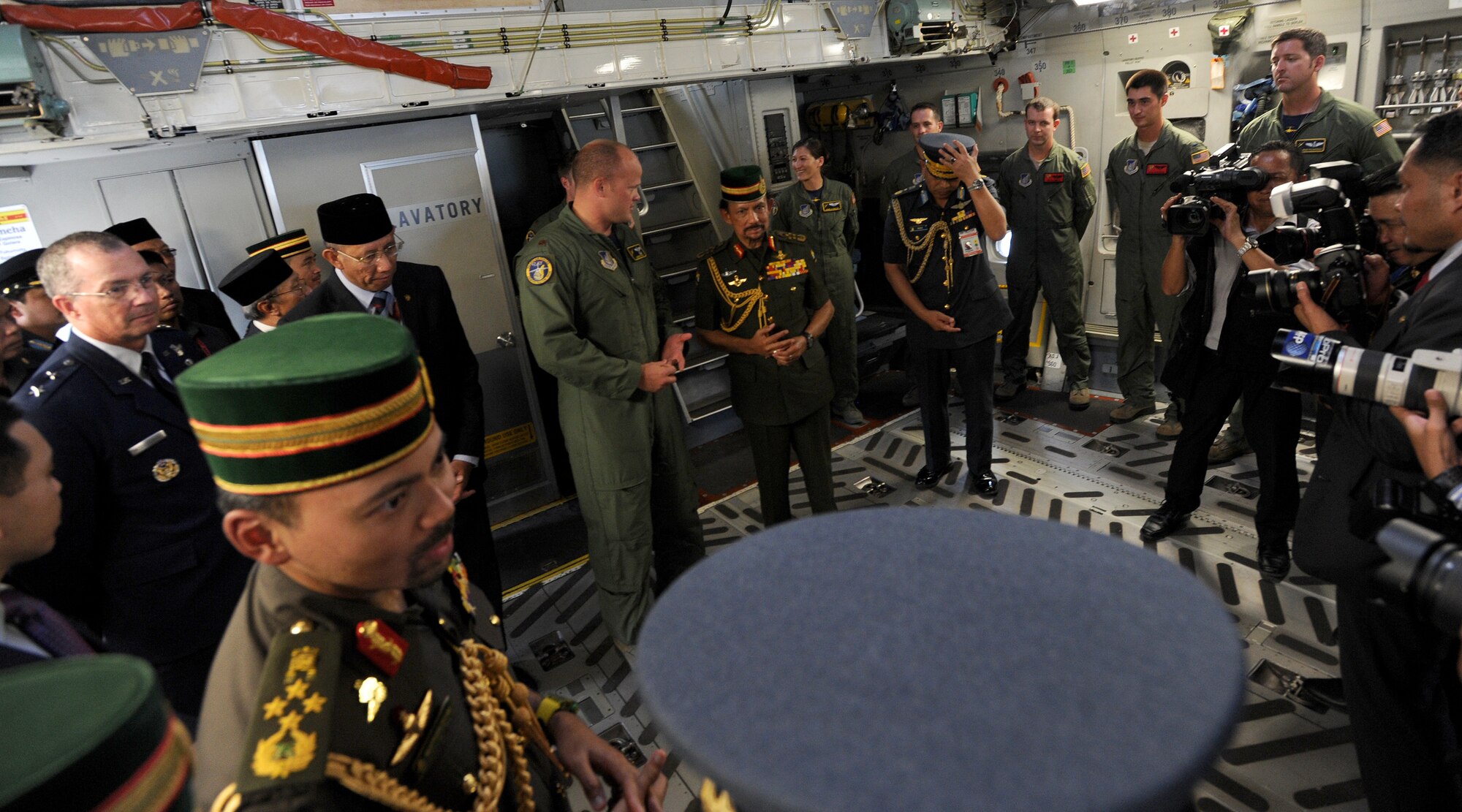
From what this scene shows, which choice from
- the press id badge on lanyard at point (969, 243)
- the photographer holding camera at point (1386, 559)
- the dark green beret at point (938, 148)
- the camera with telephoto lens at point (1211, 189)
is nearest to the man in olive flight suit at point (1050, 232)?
the press id badge on lanyard at point (969, 243)

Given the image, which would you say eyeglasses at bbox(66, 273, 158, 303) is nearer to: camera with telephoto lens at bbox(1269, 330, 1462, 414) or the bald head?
the bald head

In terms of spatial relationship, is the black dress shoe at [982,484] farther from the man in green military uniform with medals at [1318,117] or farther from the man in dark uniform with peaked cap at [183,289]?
the man in dark uniform with peaked cap at [183,289]

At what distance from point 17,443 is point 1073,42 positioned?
6.02 metres

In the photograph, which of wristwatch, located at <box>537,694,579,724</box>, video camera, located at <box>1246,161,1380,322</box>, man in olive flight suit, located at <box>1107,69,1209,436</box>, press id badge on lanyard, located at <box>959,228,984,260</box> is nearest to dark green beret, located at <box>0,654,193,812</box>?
wristwatch, located at <box>537,694,579,724</box>

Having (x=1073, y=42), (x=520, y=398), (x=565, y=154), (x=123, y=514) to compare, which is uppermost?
(x=1073, y=42)

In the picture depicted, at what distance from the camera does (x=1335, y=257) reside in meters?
2.40

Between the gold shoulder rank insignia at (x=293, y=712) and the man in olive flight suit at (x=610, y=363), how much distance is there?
2120 mm

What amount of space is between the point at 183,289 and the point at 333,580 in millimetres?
3161

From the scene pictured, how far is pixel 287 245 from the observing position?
11.4 ft

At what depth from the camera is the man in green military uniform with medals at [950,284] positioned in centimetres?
400

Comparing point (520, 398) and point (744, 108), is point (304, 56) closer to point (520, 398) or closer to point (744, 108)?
point (520, 398)

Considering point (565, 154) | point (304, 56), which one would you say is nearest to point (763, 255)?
point (565, 154)

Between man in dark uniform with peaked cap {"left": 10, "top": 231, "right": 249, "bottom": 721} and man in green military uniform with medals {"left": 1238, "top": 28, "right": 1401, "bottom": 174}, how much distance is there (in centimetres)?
500

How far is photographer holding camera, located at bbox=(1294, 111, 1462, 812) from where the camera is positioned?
1.91 meters
